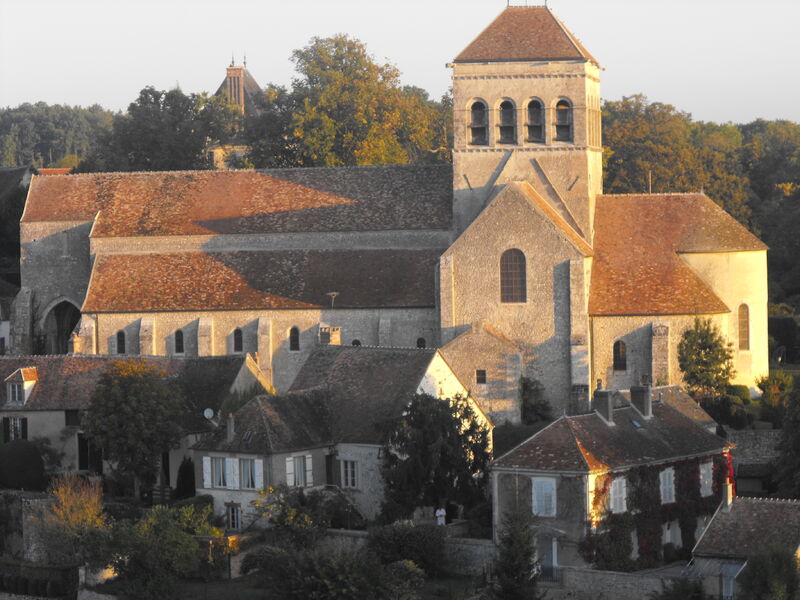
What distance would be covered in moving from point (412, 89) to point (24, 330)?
72.1 m

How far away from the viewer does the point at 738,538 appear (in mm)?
44031

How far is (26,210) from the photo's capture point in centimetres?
7312

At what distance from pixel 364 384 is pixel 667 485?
38.7ft

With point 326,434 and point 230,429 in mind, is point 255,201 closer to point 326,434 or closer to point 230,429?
point 326,434

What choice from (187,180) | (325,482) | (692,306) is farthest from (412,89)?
(325,482)

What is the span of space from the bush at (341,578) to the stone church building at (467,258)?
17.8 metres

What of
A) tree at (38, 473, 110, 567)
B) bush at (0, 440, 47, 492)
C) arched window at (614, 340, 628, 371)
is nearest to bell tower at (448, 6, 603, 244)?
arched window at (614, 340, 628, 371)

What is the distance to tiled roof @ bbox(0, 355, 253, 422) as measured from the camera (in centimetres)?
6000

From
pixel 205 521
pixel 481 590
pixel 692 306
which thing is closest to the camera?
pixel 481 590

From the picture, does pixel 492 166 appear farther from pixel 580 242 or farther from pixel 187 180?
pixel 187 180

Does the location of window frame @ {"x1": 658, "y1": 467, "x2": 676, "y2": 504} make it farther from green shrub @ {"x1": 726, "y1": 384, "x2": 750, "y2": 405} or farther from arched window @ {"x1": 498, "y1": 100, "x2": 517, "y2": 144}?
arched window @ {"x1": 498, "y1": 100, "x2": 517, "y2": 144}

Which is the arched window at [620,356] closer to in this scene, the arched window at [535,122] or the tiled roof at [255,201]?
the tiled roof at [255,201]

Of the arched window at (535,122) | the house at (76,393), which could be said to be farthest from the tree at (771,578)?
the arched window at (535,122)

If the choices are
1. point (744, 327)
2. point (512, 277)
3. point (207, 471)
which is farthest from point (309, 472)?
point (744, 327)
